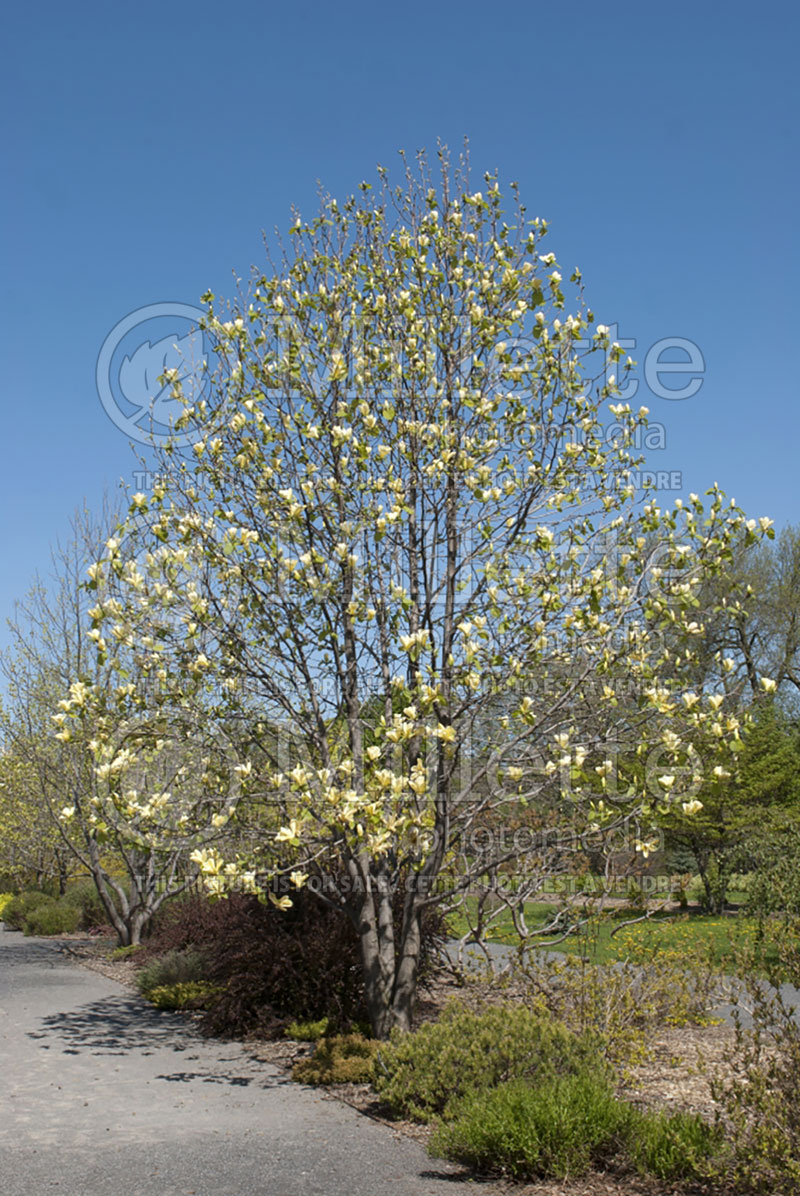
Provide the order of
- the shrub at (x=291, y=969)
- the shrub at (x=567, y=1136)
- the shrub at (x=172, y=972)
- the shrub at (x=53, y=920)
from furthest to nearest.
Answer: the shrub at (x=53, y=920), the shrub at (x=172, y=972), the shrub at (x=291, y=969), the shrub at (x=567, y=1136)

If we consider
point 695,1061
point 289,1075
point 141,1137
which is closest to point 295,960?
point 289,1075

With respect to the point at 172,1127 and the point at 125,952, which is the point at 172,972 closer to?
the point at 125,952

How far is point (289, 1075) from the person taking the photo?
7785 mm

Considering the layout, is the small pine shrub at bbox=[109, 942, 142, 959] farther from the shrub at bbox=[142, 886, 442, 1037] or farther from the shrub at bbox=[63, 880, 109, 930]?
the shrub at bbox=[142, 886, 442, 1037]

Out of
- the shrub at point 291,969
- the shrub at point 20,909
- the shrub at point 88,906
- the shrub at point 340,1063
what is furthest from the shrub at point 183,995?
the shrub at point 20,909

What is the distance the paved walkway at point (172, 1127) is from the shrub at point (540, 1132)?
0.74 ft

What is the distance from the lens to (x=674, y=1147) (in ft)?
16.0

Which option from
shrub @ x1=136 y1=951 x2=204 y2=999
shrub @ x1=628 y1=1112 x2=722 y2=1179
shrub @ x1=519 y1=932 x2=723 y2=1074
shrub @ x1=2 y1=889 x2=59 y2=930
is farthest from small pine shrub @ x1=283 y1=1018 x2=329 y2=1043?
shrub @ x1=2 y1=889 x2=59 y2=930

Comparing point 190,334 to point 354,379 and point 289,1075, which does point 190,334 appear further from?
point 289,1075

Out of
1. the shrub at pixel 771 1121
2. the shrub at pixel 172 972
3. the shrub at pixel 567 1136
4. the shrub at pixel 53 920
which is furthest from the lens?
the shrub at pixel 53 920

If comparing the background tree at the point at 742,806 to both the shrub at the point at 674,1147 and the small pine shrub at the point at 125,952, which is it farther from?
the shrub at the point at 674,1147

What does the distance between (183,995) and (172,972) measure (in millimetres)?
804

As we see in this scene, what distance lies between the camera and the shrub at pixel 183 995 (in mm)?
10641

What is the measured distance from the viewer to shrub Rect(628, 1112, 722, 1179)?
4773mm
